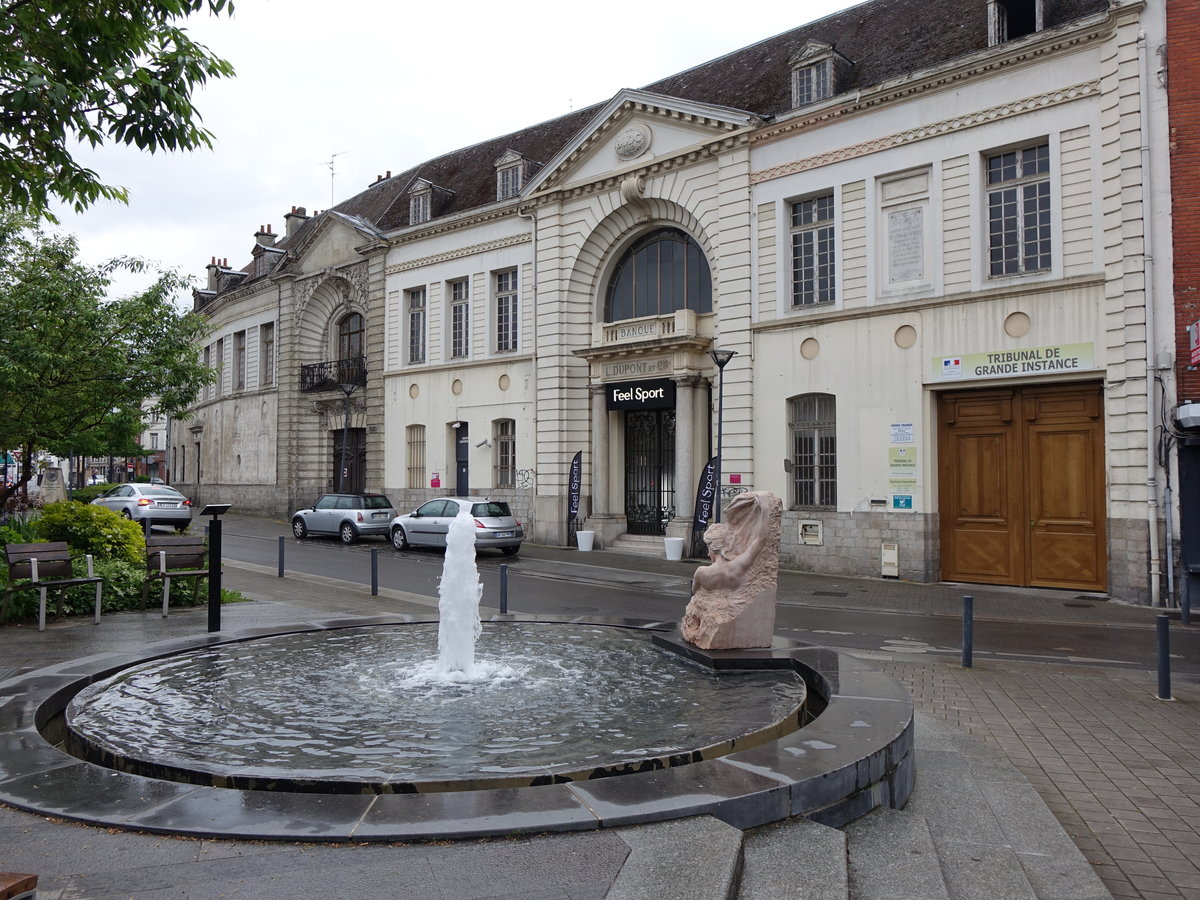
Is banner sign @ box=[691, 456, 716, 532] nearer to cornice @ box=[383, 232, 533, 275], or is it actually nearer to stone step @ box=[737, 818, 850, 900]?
cornice @ box=[383, 232, 533, 275]

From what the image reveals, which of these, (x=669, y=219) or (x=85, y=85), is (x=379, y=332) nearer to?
(x=669, y=219)

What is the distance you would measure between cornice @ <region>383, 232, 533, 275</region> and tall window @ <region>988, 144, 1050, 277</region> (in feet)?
43.3

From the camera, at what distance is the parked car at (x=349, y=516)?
25.8m

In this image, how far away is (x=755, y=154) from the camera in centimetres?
2062

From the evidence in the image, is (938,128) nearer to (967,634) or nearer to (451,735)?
(967,634)

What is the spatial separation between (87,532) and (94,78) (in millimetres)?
8290

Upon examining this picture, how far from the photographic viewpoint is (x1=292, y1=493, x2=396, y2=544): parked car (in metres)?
25.8

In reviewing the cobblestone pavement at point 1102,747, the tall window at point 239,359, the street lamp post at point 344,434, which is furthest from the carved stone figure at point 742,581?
the tall window at point 239,359

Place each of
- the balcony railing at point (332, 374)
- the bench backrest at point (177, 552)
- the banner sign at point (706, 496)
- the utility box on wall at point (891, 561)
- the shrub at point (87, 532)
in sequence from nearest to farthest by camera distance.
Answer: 1. the bench backrest at point (177, 552)
2. the shrub at point (87, 532)
3. the utility box on wall at point (891, 561)
4. the banner sign at point (706, 496)
5. the balcony railing at point (332, 374)

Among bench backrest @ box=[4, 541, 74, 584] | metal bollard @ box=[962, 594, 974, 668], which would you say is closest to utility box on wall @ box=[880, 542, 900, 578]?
metal bollard @ box=[962, 594, 974, 668]

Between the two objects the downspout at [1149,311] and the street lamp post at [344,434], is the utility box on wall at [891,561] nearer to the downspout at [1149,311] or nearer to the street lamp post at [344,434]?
the downspout at [1149,311]

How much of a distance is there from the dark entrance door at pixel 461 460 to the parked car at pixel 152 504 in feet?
27.6

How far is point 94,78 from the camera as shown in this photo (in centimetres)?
725

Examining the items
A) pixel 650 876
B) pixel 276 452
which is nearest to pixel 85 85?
pixel 650 876
